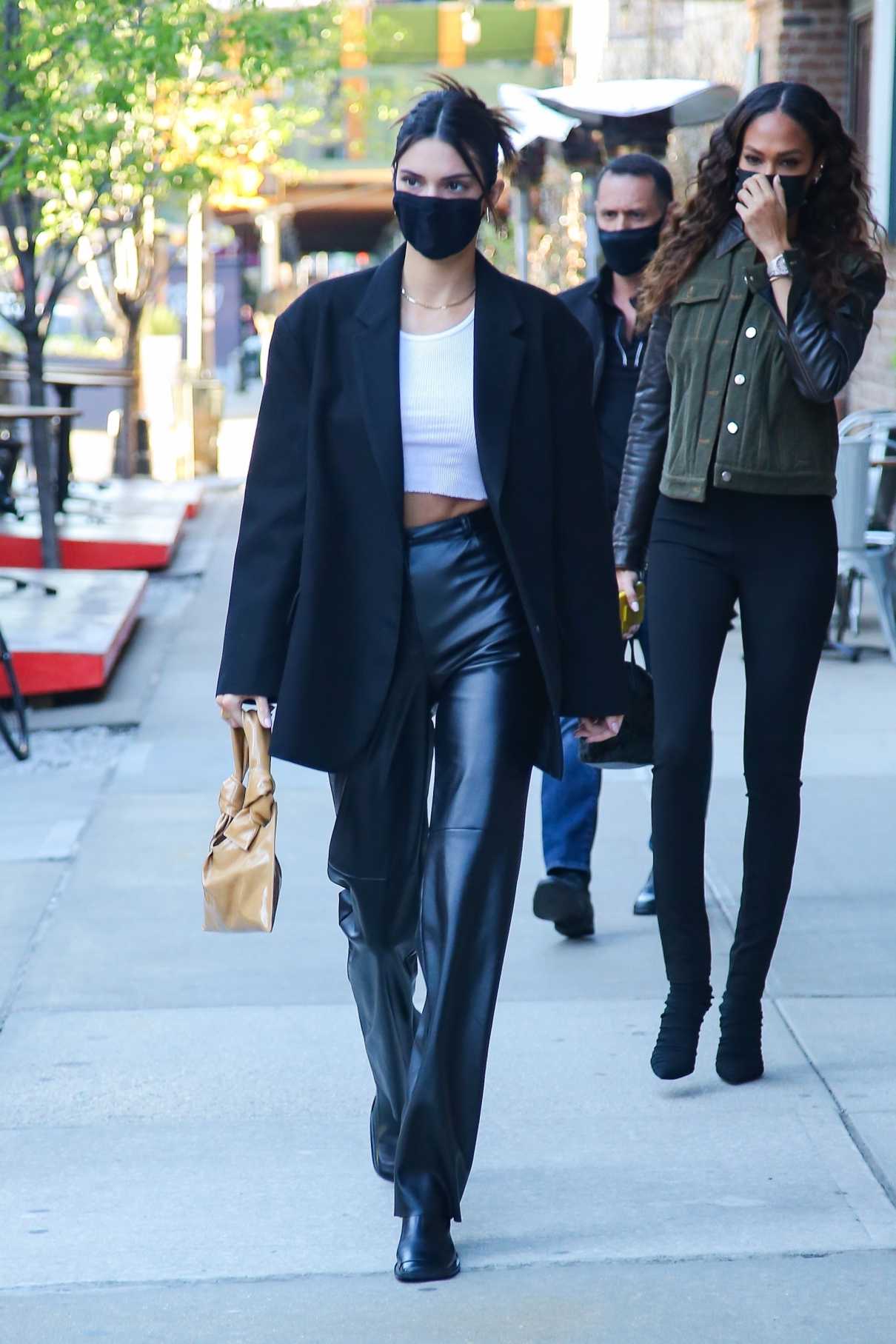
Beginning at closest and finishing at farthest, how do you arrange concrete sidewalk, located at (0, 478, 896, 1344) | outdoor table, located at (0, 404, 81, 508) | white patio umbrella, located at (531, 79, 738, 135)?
concrete sidewalk, located at (0, 478, 896, 1344)
white patio umbrella, located at (531, 79, 738, 135)
outdoor table, located at (0, 404, 81, 508)

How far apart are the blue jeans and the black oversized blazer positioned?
1679 mm

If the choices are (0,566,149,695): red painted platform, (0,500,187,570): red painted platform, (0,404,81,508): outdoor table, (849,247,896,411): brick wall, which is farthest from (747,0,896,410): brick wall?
(0,566,149,695): red painted platform

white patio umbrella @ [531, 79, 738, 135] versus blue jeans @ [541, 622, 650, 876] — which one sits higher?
white patio umbrella @ [531, 79, 738, 135]

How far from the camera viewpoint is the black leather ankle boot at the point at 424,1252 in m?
3.07

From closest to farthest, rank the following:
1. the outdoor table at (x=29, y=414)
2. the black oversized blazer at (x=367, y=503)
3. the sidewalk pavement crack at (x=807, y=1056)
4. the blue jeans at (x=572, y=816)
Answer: the black oversized blazer at (x=367, y=503), the sidewalk pavement crack at (x=807, y=1056), the blue jeans at (x=572, y=816), the outdoor table at (x=29, y=414)

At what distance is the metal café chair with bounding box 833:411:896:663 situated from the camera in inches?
325

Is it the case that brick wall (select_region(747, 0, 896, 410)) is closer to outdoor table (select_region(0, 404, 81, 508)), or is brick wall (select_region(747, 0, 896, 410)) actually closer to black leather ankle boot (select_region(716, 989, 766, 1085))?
outdoor table (select_region(0, 404, 81, 508))

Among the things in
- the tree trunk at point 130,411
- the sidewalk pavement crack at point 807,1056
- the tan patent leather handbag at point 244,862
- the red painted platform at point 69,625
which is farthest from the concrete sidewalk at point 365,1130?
the tree trunk at point 130,411

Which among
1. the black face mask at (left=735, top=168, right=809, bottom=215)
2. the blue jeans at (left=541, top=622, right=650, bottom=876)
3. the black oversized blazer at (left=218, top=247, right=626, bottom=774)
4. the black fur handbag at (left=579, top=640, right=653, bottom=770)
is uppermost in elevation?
the black face mask at (left=735, top=168, right=809, bottom=215)

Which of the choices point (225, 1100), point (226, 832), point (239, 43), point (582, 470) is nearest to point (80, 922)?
point (225, 1100)

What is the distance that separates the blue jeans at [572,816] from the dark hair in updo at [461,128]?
1978 millimetres

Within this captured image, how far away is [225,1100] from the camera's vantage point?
12.8 ft

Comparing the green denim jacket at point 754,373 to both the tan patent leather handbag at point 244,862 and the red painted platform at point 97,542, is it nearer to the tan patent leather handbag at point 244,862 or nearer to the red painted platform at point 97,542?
the tan patent leather handbag at point 244,862

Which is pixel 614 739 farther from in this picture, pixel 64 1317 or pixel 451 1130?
pixel 64 1317
